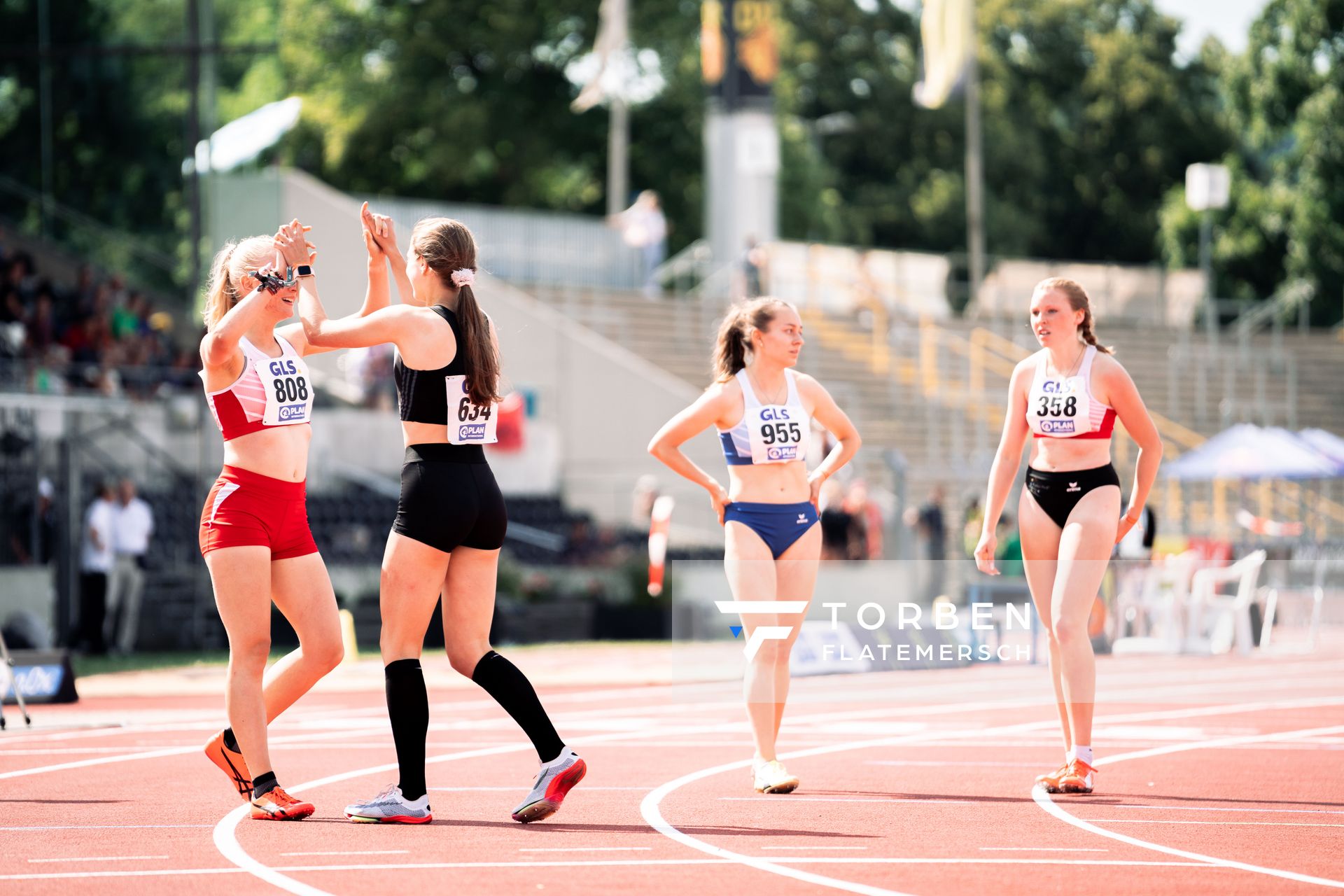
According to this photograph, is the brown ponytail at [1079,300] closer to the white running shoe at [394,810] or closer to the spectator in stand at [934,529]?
the white running shoe at [394,810]

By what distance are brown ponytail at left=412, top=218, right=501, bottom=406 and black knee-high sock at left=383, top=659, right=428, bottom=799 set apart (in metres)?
1.11

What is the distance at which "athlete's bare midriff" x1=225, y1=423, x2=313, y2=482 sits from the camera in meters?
8.20

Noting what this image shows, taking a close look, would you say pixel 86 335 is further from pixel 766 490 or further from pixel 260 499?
pixel 260 499

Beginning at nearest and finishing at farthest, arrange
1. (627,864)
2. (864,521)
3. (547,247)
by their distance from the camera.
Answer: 1. (627,864)
2. (864,521)
3. (547,247)

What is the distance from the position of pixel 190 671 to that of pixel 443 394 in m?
12.0

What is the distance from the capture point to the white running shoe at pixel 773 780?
30.3 feet

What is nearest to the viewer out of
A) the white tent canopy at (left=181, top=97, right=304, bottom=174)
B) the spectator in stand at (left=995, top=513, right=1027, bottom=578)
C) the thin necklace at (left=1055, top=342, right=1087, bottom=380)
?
the thin necklace at (left=1055, top=342, right=1087, bottom=380)

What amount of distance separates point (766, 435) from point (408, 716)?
2301 millimetres

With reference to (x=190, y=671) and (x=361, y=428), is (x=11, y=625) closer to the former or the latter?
(x=190, y=671)

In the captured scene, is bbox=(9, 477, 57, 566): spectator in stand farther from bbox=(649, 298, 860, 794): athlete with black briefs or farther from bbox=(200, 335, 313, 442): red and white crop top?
bbox=(200, 335, 313, 442): red and white crop top

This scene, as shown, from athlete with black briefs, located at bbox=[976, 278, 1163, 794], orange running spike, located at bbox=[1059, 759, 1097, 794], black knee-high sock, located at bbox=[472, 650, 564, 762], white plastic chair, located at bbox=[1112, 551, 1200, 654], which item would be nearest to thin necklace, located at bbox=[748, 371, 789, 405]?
athlete with black briefs, located at bbox=[976, 278, 1163, 794]

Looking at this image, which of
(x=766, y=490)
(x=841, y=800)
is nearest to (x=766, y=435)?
(x=766, y=490)

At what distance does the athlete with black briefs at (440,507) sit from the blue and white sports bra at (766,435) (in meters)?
1.54

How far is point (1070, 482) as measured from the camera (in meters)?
9.42
